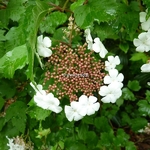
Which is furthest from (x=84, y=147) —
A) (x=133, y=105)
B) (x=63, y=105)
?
(x=133, y=105)

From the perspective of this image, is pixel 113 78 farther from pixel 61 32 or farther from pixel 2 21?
pixel 2 21

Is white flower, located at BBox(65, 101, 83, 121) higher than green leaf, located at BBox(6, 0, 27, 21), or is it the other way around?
green leaf, located at BBox(6, 0, 27, 21)

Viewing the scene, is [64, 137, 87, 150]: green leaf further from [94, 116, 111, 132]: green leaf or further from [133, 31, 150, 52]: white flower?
[133, 31, 150, 52]: white flower

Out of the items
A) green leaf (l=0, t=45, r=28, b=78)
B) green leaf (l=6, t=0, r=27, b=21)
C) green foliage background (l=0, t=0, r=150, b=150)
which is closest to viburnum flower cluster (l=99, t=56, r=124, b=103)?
A: green foliage background (l=0, t=0, r=150, b=150)

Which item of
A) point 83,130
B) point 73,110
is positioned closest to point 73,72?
point 73,110

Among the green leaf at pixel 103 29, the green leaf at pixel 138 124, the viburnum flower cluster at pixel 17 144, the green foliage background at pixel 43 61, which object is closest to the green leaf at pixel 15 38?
the green foliage background at pixel 43 61

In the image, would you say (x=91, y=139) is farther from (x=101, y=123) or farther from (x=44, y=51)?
(x=44, y=51)
